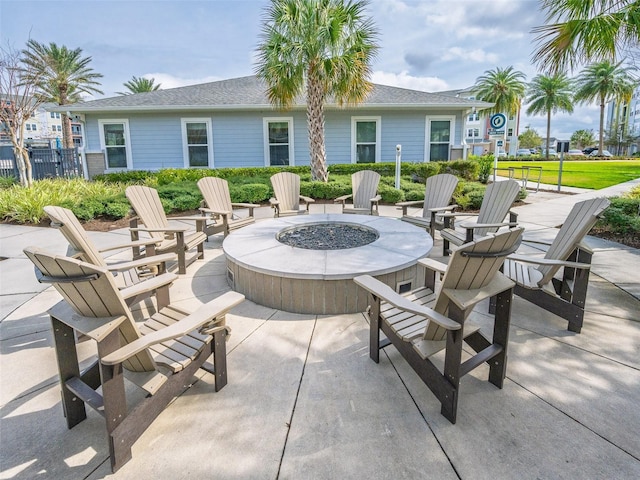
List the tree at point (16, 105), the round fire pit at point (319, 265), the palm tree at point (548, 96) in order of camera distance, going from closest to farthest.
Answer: the round fire pit at point (319, 265) < the tree at point (16, 105) < the palm tree at point (548, 96)

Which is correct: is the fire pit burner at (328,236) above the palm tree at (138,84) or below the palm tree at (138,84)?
below

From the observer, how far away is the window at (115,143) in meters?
12.3

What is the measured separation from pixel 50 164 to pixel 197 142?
606 cm

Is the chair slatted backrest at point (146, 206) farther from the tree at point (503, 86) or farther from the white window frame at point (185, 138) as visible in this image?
the tree at point (503, 86)

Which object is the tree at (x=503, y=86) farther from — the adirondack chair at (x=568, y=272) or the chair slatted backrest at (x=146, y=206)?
the chair slatted backrest at (x=146, y=206)

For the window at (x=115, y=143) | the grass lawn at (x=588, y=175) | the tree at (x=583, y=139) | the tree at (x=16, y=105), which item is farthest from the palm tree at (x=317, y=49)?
the tree at (x=583, y=139)

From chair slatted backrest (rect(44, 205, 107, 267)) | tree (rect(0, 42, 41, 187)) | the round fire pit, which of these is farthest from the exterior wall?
chair slatted backrest (rect(44, 205, 107, 267))

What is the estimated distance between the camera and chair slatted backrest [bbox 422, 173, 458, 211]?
5926 millimetres

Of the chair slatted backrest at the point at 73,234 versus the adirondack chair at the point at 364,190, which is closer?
the chair slatted backrest at the point at 73,234

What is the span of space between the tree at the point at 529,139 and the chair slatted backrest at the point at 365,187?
251ft

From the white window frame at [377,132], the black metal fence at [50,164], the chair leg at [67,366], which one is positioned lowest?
the chair leg at [67,366]

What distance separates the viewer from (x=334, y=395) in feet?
7.34

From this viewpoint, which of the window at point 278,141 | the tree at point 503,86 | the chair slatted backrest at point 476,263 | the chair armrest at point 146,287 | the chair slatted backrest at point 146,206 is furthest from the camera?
the tree at point 503,86

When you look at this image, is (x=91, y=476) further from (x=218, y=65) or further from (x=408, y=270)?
(x=218, y=65)
